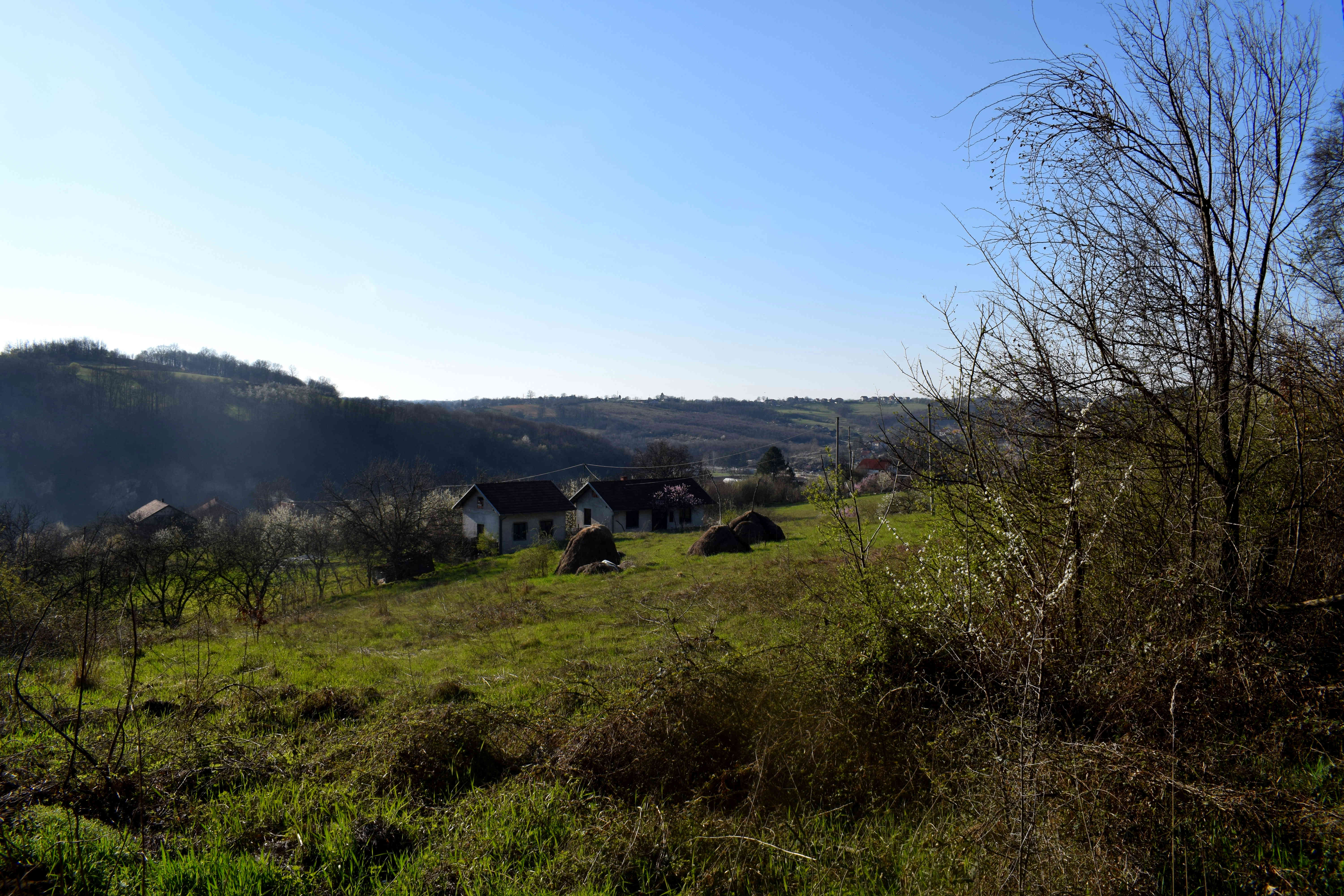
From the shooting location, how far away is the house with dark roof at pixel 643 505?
4675 centimetres

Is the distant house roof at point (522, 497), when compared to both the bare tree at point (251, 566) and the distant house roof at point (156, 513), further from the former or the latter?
the bare tree at point (251, 566)

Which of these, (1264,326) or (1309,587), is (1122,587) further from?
(1264,326)

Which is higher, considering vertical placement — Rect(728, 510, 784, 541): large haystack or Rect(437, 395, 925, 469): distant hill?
Rect(437, 395, 925, 469): distant hill

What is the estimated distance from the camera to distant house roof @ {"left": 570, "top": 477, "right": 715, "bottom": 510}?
46.8 meters

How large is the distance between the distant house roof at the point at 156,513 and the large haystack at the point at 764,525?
29.9 meters

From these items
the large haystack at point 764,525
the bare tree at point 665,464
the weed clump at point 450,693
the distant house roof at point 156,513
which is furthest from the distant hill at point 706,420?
the weed clump at point 450,693

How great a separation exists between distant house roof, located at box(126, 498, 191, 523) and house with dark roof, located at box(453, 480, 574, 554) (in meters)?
15.6

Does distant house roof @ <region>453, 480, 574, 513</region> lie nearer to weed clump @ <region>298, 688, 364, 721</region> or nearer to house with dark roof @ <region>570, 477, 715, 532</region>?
house with dark roof @ <region>570, 477, 715, 532</region>

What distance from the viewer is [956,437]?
5.66m

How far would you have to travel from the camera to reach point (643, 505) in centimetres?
4722

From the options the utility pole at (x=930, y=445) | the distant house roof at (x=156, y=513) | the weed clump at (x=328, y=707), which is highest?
the utility pole at (x=930, y=445)

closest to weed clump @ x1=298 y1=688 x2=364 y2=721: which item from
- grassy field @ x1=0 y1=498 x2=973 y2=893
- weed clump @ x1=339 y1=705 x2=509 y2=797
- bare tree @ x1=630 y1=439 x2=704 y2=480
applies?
grassy field @ x1=0 y1=498 x2=973 y2=893

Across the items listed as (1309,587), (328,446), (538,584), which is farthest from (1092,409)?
(328,446)

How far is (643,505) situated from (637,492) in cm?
124
